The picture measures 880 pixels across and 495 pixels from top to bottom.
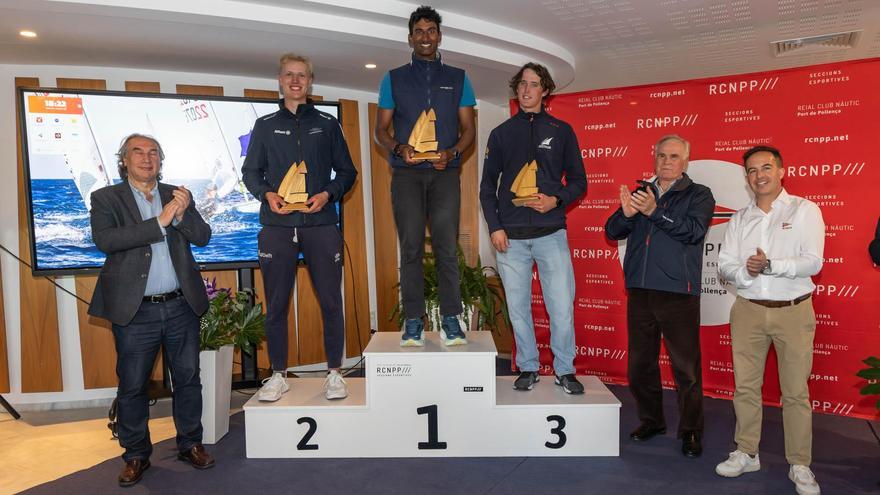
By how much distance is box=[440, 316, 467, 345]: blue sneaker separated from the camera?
311 cm

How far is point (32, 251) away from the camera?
12.7 feet

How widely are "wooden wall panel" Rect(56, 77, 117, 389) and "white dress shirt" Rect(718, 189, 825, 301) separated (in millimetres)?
4027

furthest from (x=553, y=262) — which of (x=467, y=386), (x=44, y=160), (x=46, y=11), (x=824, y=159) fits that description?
(x=44, y=160)

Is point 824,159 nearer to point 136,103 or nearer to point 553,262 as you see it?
point 553,262

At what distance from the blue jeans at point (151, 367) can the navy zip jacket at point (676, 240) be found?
2.27 metres

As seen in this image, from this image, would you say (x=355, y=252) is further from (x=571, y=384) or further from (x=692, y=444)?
(x=692, y=444)

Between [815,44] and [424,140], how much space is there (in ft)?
10.9

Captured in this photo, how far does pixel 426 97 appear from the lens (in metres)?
2.94

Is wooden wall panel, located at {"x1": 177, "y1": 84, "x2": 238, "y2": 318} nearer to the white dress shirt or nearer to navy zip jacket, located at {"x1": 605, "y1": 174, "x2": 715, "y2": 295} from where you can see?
navy zip jacket, located at {"x1": 605, "y1": 174, "x2": 715, "y2": 295}

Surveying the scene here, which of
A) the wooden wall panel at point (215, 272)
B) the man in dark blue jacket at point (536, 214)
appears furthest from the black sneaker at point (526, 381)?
the wooden wall panel at point (215, 272)

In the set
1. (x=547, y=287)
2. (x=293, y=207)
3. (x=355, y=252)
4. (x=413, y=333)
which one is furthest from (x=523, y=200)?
(x=355, y=252)

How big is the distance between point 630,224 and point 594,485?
4.28 ft

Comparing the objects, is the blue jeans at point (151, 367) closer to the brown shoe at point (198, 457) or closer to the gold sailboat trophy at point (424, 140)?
the brown shoe at point (198, 457)

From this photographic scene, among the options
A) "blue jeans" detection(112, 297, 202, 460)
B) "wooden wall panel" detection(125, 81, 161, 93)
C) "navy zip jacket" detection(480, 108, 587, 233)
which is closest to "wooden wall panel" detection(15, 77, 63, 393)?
"wooden wall panel" detection(125, 81, 161, 93)
